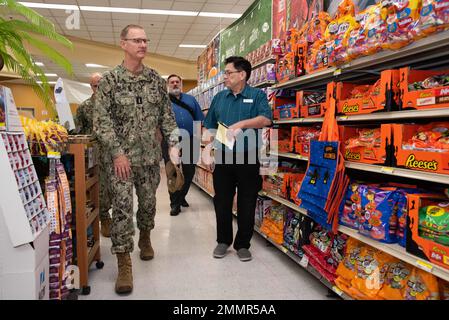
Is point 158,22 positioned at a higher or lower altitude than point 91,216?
higher

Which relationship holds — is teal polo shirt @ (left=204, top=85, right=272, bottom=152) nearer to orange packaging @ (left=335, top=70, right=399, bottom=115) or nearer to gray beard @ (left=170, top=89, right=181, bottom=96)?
orange packaging @ (left=335, top=70, right=399, bottom=115)

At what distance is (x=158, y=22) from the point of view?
9.45 m

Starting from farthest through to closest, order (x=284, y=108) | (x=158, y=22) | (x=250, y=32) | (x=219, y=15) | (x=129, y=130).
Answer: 1. (x=158, y=22)
2. (x=219, y=15)
3. (x=250, y=32)
4. (x=284, y=108)
5. (x=129, y=130)

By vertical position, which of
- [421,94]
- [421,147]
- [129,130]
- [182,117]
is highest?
[182,117]

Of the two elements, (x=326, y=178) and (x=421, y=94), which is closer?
(x=421, y=94)

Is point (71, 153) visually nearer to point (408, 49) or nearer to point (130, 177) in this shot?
point (130, 177)

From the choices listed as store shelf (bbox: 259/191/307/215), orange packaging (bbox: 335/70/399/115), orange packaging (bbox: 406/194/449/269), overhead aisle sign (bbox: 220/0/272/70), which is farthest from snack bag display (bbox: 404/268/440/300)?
A: overhead aisle sign (bbox: 220/0/272/70)

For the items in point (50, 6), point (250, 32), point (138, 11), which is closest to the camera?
point (250, 32)

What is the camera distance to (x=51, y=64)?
1473 cm

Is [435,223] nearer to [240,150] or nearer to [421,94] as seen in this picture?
[421,94]

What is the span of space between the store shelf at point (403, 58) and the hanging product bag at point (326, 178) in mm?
259

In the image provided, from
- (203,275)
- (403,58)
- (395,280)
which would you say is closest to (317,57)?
(403,58)

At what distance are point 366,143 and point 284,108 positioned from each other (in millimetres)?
1159
